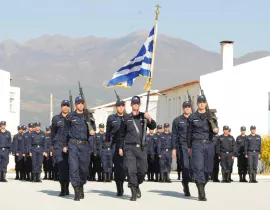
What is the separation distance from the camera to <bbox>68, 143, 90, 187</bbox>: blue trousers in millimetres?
17047

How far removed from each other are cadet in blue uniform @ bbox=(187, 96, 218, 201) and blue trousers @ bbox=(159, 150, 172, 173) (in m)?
11.1

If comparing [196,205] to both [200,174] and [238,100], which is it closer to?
[200,174]

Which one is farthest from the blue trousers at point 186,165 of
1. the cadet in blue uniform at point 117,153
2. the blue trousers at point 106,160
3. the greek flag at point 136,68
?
the blue trousers at point 106,160

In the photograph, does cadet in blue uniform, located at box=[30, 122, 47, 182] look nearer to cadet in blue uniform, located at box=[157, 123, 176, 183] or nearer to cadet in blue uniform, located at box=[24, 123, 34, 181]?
cadet in blue uniform, located at box=[24, 123, 34, 181]

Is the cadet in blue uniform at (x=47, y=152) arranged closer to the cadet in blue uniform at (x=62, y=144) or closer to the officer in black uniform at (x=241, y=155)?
the officer in black uniform at (x=241, y=155)

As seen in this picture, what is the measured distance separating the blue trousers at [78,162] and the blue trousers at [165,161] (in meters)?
11.0

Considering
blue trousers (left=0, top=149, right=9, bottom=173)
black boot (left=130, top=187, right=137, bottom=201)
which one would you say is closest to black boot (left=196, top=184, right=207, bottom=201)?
black boot (left=130, top=187, right=137, bottom=201)

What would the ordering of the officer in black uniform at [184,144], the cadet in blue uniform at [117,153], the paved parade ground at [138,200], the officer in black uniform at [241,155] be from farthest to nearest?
1. the officer in black uniform at [241,155]
2. the officer in black uniform at [184,144]
3. the cadet in blue uniform at [117,153]
4. the paved parade ground at [138,200]

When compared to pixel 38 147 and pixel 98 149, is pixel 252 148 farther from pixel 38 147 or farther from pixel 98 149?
pixel 38 147

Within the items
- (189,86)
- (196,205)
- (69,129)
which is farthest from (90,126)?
(189,86)

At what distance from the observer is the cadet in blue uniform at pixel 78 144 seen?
1709cm

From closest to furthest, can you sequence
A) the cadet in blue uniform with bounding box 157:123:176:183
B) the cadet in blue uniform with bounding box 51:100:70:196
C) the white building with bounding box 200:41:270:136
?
the cadet in blue uniform with bounding box 51:100:70:196 < the cadet in blue uniform with bounding box 157:123:176:183 < the white building with bounding box 200:41:270:136

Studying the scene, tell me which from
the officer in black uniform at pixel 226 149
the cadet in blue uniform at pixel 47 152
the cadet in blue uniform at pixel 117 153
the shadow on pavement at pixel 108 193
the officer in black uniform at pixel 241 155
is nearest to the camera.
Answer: the shadow on pavement at pixel 108 193

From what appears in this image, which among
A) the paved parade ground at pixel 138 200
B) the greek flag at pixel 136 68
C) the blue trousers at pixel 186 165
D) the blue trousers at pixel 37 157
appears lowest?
the paved parade ground at pixel 138 200
